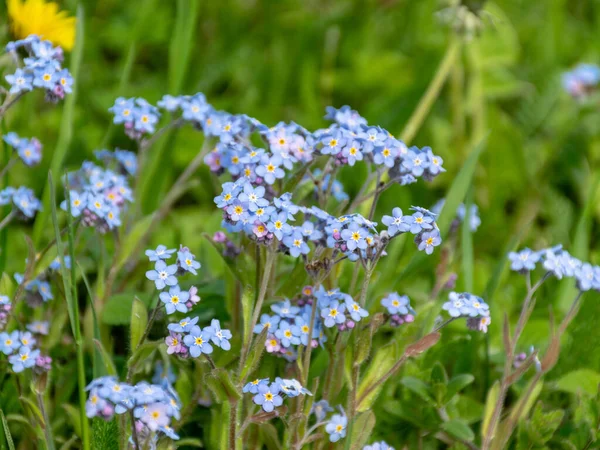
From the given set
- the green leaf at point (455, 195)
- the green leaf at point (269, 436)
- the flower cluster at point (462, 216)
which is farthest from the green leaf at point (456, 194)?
the green leaf at point (269, 436)

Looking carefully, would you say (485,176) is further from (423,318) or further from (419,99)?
(423,318)

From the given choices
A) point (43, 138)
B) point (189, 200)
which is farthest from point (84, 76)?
point (189, 200)

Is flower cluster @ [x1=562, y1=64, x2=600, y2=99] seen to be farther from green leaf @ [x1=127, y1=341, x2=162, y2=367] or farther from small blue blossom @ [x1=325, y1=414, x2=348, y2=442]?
green leaf @ [x1=127, y1=341, x2=162, y2=367]

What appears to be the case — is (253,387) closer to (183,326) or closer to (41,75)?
(183,326)

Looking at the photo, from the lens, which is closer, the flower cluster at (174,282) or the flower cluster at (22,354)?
the flower cluster at (174,282)

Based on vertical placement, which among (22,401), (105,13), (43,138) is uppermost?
(105,13)

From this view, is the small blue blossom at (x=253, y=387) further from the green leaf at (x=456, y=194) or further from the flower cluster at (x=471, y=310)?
the green leaf at (x=456, y=194)

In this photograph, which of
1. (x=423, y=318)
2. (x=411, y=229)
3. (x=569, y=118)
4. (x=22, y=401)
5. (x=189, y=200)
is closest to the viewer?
(x=411, y=229)
